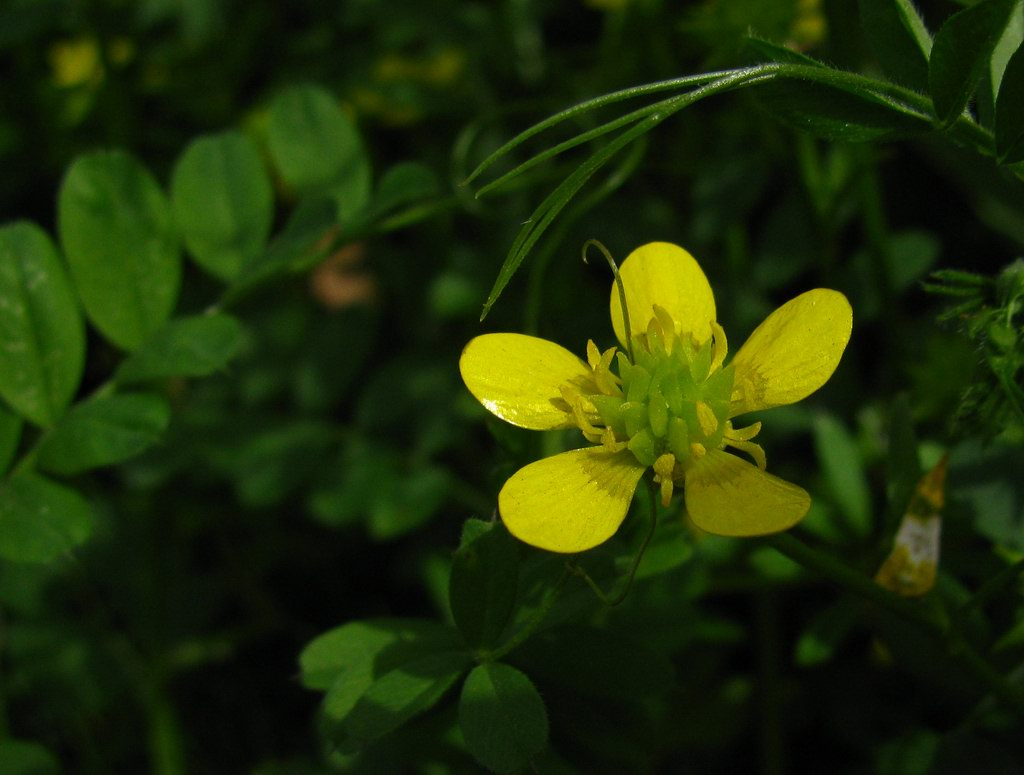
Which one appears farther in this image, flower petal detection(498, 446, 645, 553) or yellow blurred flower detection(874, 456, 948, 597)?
yellow blurred flower detection(874, 456, 948, 597)

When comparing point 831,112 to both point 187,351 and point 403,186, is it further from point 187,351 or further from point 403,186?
point 187,351

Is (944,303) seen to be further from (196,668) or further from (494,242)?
(196,668)

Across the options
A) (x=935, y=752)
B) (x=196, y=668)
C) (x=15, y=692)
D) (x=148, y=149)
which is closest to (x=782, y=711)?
(x=935, y=752)

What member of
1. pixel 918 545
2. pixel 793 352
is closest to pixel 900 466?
pixel 918 545

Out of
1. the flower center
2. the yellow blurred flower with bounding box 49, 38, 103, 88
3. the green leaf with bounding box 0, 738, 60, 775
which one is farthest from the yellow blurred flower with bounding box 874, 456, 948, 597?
the yellow blurred flower with bounding box 49, 38, 103, 88

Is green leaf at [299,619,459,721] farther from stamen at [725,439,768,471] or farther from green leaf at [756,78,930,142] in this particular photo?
green leaf at [756,78,930,142]

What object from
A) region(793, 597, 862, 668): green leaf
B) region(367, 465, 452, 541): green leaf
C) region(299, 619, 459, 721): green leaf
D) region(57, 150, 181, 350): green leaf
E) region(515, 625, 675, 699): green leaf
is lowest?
A: region(367, 465, 452, 541): green leaf

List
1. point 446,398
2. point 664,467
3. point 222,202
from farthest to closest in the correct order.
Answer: point 446,398, point 222,202, point 664,467
